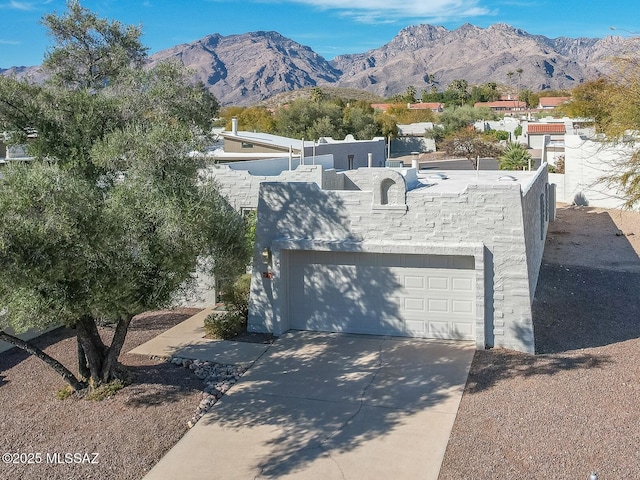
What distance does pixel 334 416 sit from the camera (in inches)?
392

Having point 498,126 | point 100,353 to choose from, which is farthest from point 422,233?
point 498,126

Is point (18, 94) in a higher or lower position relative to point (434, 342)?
higher

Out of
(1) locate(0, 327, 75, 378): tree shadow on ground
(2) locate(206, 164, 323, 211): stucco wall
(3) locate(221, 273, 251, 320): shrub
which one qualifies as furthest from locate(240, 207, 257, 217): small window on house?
(1) locate(0, 327, 75, 378): tree shadow on ground

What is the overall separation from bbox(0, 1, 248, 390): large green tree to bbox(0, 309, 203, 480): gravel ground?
2.40ft

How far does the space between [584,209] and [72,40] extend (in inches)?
1127

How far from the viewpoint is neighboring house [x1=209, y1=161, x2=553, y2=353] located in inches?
493

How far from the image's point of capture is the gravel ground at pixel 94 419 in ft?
28.3

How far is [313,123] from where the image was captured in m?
61.1

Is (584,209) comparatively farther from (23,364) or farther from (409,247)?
(23,364)

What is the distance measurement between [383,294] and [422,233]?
5.40ft

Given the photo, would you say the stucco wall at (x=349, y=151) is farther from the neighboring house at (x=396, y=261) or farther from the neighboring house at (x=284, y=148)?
the neighboring house at (x=396, y=261)

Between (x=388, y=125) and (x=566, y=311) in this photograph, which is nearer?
(x=566, y=311)

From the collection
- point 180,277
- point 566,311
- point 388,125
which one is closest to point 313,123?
point 388,125

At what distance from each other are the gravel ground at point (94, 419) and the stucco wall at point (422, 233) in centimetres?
341
